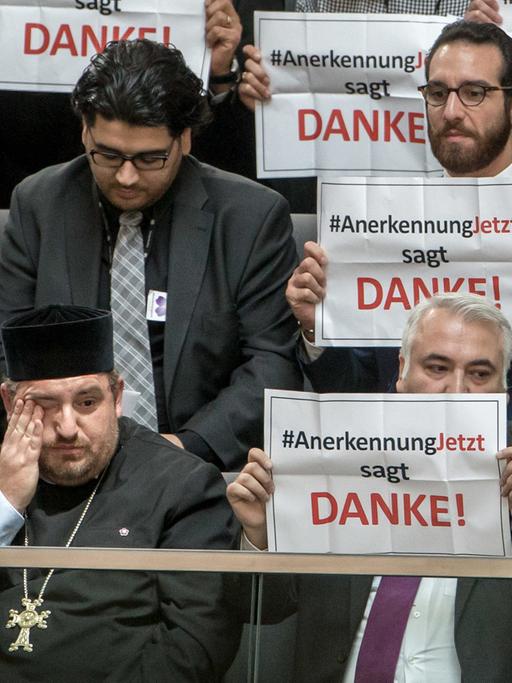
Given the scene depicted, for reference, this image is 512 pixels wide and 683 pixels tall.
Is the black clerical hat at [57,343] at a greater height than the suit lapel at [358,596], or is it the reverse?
the black clerical hat at [57,343]

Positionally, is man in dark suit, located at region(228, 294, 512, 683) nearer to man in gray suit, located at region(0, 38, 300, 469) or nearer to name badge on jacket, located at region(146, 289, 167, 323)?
man in gray suit, located at region(0, 38, 300, 469)

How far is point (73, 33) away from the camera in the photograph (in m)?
4.76

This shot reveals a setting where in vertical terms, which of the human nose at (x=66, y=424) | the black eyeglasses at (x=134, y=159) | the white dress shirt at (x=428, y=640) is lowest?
the white dress shirt at (x=428, y=640)

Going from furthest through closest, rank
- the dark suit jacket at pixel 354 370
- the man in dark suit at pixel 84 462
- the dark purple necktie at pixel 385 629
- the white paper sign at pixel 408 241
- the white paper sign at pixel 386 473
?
the dark suit jacket at pixel 354 370, the white paper sign at pixel 408 241, the man in dark suit at pixel 84 462, the white paper sign at pixel 386 473, the dark purple necktie at pixel 385 629

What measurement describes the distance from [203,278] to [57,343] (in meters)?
0.71

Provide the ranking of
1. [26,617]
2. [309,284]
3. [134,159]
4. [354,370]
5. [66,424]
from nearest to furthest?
[26,617] < [66,424] < [309,284] < [354,370] < [134,159]

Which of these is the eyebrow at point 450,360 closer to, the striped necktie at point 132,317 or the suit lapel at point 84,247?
the striped necktie at point 132,317

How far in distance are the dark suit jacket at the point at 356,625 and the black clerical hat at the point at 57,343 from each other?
1363 mm

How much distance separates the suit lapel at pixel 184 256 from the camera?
442cm

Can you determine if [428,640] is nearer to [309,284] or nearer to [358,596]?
[358,596]

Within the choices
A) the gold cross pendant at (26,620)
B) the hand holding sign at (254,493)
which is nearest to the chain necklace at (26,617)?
the gold cross pendant at (26,620)

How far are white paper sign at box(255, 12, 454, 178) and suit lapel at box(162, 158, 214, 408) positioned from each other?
26 cm

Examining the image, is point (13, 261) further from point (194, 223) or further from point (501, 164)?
point (501, 164)

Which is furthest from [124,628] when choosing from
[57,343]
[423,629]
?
[57,343]
